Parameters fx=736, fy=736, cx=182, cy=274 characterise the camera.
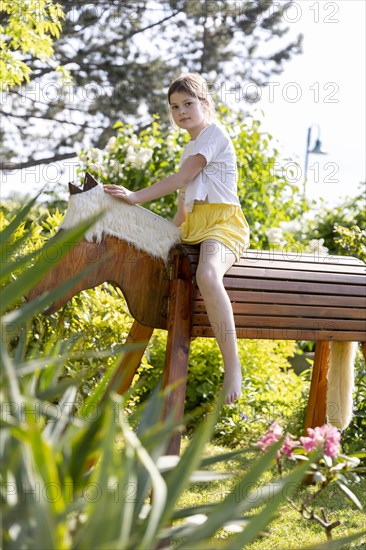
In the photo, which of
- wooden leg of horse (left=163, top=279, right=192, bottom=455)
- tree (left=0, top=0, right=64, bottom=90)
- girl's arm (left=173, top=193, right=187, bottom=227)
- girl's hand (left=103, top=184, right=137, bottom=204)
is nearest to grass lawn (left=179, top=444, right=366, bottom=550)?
wooden leg of horse (left=163, top=279, right=192, bottom=455)

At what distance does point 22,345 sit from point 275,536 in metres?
1.92

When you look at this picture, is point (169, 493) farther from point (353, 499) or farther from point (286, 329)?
point (286, 329)

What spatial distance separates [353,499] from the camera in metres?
2.29

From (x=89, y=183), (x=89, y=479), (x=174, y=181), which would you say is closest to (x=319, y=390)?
(x=174, y=181)

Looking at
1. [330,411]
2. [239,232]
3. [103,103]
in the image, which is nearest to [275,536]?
[330,411]

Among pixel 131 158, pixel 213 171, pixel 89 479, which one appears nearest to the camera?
pixel 89 479

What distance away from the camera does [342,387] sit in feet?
12.5

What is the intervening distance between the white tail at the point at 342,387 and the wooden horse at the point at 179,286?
0.20 ft

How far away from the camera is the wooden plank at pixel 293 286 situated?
10.9 feet

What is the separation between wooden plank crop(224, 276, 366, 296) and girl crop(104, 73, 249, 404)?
9 centimetres

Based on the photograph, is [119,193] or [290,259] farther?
[290,259]

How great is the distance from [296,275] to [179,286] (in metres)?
0.63

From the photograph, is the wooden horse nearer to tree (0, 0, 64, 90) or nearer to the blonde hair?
the blonde hair

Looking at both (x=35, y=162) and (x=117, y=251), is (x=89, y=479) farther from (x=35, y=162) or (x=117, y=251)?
(x=35, y=162)
